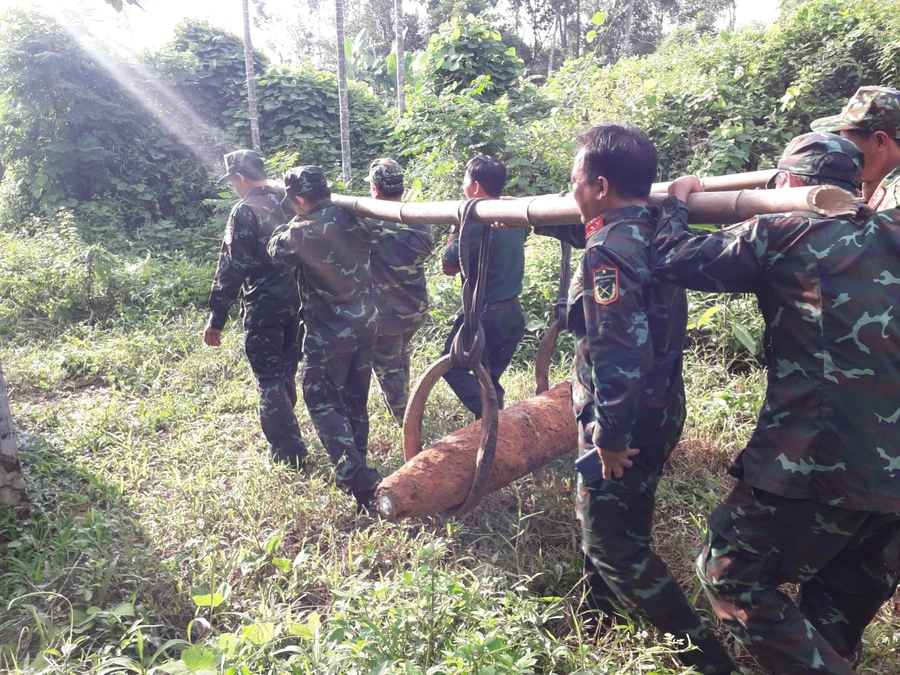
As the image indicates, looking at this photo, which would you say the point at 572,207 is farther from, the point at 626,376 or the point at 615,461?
the point at 615,461

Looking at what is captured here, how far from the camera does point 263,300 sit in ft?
12.8

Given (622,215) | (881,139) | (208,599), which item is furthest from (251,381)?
(881,139)

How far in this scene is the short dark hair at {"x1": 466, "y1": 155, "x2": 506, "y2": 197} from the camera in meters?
3.56

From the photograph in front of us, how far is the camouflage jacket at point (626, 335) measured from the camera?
197 cm

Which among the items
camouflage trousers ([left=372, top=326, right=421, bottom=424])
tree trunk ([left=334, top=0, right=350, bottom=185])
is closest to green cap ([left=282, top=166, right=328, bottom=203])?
camouflage trousers ([left=372, top=326, right=421, bottom=424])

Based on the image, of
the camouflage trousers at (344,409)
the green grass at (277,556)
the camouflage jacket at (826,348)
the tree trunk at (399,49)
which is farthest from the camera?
the tree trunk at (399,49)

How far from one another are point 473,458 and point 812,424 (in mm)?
1519

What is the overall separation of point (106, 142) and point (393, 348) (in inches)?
357

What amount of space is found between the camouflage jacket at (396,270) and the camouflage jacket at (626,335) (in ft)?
6.86

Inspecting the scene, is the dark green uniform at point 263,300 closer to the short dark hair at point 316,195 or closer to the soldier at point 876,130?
the short dark hair at point 316,195

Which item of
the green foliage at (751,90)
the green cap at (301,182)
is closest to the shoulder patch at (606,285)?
the green cap at (301,182)

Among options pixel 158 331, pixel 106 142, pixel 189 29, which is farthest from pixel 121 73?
pixel 158 331

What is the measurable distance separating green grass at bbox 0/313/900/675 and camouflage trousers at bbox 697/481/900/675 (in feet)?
1.08

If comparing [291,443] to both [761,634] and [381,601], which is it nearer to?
[381,601]
